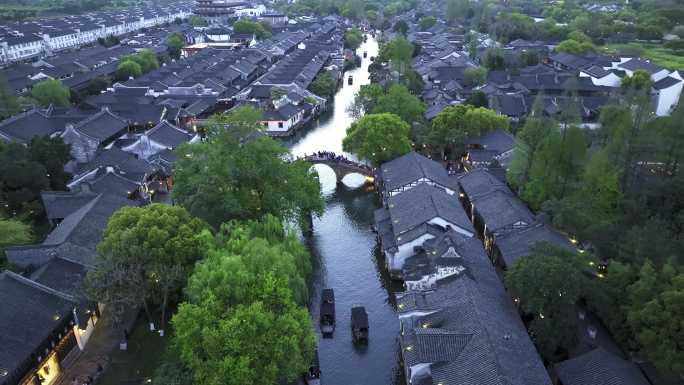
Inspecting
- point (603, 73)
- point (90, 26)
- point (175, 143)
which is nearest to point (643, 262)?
point (175, 143)

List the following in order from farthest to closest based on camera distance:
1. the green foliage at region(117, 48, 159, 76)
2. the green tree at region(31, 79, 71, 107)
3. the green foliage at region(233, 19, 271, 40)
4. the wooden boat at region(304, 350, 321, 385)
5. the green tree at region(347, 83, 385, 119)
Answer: the green foliage at region(233, 19, 271, 40) → the green foliage at region(117, 48, 159, 76) → the green tree at region(31, 79, 71, 107) → the green tree at region(347, 83, 385, 119) → the wooden boat at region(304, 350, 321, 385)

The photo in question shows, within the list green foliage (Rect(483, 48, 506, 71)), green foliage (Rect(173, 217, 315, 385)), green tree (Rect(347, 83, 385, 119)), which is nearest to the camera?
green foliage (Rect(173, 217, 315, 385))

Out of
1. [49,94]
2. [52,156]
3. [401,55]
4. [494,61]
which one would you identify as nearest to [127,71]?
[49,94]

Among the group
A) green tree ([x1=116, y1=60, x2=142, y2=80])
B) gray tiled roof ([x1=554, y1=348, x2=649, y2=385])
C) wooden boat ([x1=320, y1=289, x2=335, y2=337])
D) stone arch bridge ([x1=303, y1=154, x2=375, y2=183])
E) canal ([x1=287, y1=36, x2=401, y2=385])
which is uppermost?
green tree ([x1=116, y1=60, x2=142, y2=80])

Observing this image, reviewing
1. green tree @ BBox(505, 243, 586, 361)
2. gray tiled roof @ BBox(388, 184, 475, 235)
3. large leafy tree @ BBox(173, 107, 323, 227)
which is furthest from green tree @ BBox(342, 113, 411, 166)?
green tree @ BBox(505, 243, 586, 361)

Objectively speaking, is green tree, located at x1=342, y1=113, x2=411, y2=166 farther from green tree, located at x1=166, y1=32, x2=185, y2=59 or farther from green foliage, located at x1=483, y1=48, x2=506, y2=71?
green tree, located at x1=166, y1=32, x2=185, y2=59

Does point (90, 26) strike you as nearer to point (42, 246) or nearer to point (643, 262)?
point (42, 246)

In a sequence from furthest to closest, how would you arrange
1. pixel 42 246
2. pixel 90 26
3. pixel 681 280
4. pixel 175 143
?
pixel 90 26 < pixel 175 143 < pixel 42 246 < pixel 681 280
